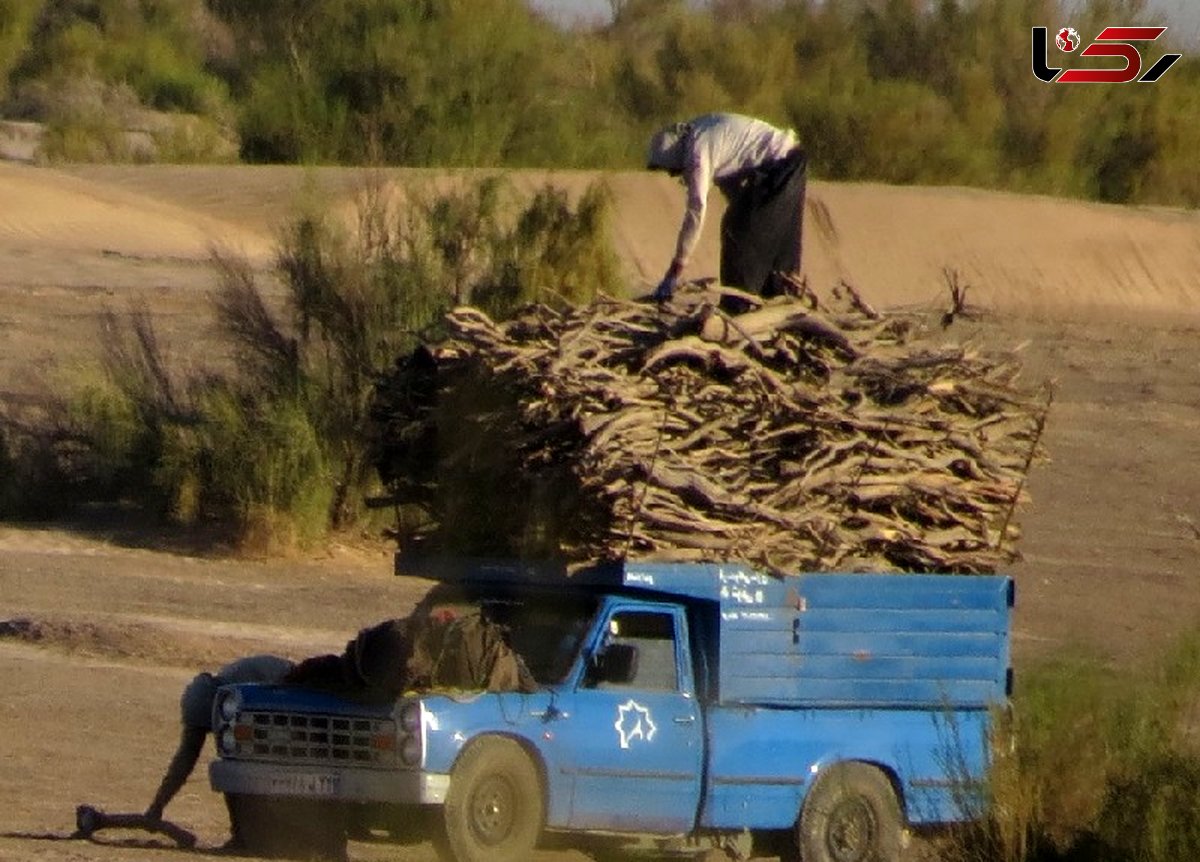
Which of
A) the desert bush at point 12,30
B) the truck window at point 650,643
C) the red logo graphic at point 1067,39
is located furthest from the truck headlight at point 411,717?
the desert bush at point 12,30

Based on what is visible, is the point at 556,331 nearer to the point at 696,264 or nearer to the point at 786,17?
the point at 696,264

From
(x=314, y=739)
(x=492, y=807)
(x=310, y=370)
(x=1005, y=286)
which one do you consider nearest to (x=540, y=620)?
(x=492, y=807)

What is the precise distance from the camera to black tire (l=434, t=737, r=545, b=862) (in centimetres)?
1060

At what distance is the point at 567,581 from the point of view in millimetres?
11406

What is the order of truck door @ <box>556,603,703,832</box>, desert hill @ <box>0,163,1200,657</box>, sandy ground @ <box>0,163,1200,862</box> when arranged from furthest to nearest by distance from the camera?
desert hill @ <box>0,163,1200,657</box>, sandy ground @ <box>0,163,1200,862</box>, truck door @ <box>556,603,703,832</box>

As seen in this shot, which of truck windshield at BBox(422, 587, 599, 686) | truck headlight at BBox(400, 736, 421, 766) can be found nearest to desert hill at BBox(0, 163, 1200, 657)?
truck windshield at BBox(422, 587, 599, 686)

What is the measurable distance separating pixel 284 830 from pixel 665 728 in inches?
67.2

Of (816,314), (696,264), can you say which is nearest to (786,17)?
(696,264)

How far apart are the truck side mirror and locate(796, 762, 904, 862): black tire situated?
45.4 inches

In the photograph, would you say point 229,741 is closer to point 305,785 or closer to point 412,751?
point 305,785

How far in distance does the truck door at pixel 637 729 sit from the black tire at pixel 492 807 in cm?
21

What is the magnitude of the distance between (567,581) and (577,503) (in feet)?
1.13

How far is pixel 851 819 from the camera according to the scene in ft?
39.2

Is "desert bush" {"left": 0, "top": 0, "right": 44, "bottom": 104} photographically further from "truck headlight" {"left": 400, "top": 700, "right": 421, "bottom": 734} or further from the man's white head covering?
"truck headlight" {"left": 400, "top": 700, "right": 421, "bottom": 734}
